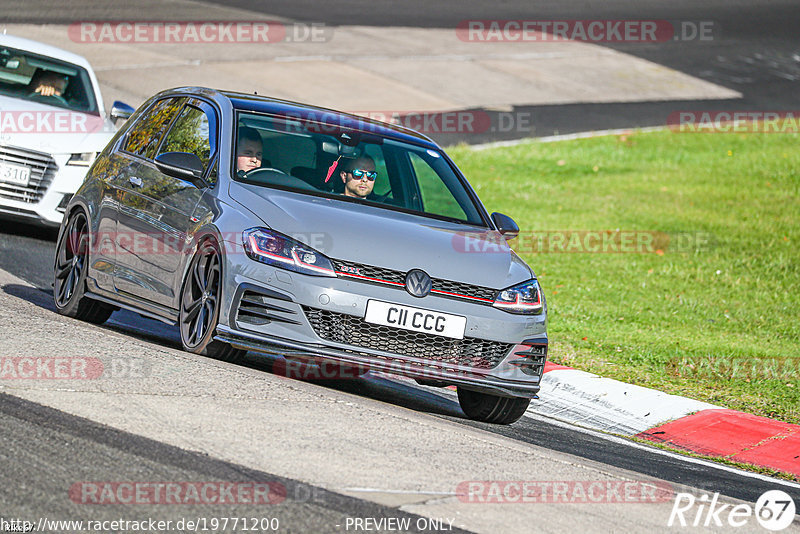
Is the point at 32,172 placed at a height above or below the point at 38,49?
below

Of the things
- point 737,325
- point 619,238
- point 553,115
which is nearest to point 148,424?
point 737,325

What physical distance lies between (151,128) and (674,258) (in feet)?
29.7

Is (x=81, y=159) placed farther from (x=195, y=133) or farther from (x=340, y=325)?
(x=340, y=325)

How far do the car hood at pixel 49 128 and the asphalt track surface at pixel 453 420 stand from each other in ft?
6.47

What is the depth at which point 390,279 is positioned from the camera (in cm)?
715

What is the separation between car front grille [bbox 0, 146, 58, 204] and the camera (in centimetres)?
1220

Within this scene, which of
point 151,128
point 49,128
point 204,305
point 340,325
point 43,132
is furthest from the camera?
point 49,128

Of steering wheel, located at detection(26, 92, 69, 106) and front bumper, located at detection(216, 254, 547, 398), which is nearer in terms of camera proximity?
front bumper, located at detection(216, 254, 547, 398)

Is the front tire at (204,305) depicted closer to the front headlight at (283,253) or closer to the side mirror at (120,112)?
the front headlight at (283,253)

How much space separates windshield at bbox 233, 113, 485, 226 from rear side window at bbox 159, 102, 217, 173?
0.70ft

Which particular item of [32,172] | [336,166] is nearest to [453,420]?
[336,166]

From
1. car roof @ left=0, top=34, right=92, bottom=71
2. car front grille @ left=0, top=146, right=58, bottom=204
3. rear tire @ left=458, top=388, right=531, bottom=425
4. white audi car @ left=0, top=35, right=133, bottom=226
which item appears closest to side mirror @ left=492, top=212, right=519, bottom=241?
rear tire @ left=458, top=388, right=531, bottom=425

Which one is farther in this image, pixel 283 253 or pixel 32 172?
pixel 32 172

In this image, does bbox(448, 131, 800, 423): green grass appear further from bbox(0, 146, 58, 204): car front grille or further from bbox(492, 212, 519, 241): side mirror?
bbox(0, 146, 58, 204): car front grille
